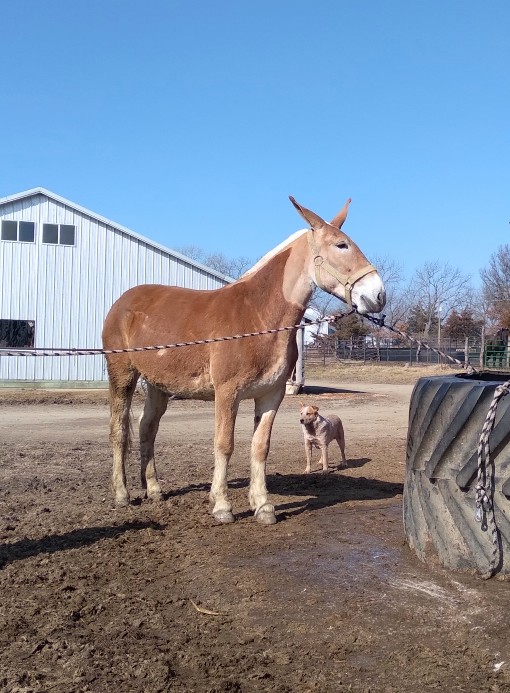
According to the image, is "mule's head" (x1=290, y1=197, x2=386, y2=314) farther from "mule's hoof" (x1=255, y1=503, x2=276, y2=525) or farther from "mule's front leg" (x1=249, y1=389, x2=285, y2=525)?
"mule's hoof" (x1=255, y1=503, x2=276, y2=525)

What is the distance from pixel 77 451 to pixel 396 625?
773 centimetres

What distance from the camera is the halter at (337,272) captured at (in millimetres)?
5910

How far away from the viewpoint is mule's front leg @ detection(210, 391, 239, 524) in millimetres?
6109

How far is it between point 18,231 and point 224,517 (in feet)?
69.1

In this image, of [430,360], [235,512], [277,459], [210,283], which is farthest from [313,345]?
[235,512]

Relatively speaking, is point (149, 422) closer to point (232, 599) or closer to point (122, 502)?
point (122, 502)

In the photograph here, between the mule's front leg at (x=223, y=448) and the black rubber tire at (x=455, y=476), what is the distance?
6.02ft

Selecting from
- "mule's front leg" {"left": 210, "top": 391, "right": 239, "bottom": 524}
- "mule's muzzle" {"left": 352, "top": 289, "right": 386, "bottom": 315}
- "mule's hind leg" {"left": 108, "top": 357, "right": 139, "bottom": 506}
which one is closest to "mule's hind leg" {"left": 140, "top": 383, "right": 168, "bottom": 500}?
"mule's hind leg" {"left": 108, "top": 357, "right": 139, "bottom": 506}

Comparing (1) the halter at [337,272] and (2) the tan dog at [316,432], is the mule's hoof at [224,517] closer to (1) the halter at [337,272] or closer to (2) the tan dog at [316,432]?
(1) the halter at [337,272]

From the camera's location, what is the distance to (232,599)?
13.7ft

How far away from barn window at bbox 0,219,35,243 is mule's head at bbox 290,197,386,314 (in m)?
20.6

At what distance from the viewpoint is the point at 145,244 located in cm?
2592

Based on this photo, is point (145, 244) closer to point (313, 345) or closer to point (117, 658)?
point (117, 658)

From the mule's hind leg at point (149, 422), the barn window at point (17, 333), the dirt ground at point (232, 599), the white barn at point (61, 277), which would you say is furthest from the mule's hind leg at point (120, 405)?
the barn window at point (17, 333)
